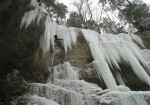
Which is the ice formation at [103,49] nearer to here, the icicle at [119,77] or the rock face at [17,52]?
the icicle at [119,77]

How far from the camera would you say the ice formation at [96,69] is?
7363mm

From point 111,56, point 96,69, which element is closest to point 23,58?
point 96,69

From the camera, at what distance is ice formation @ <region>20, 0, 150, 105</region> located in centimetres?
736

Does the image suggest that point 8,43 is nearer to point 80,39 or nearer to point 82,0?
point 80,39

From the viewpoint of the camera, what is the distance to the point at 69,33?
1184 cm

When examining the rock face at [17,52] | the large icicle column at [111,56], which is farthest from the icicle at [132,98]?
the rock face at [17,52]

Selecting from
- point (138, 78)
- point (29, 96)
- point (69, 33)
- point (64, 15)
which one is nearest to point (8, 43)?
point (29, 96)

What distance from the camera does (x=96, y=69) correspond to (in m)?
9.90

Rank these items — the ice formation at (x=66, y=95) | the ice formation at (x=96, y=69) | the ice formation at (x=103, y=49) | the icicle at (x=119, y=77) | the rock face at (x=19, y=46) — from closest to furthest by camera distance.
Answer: the rock face at (x=19, y=46), the ice formation at (x=66, y=95), the ice formation at (x=96, y=69), the ice formation at (x=103, y=49), the icicle at (x=119, y=77)

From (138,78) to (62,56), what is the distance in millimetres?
3588

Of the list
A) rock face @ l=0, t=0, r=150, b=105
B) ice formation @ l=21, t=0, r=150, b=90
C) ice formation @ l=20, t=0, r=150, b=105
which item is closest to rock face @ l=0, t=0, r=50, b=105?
rock face @ l=0, t=0, r=150, b=105

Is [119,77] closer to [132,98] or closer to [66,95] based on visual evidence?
[132,98]

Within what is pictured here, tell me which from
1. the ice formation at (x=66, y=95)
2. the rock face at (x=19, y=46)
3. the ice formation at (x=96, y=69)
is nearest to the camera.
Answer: the rock face at (x=19, y=46)

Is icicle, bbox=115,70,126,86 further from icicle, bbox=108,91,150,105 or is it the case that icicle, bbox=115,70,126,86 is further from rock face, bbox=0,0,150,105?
icicle, bbox=108,91,150,105
